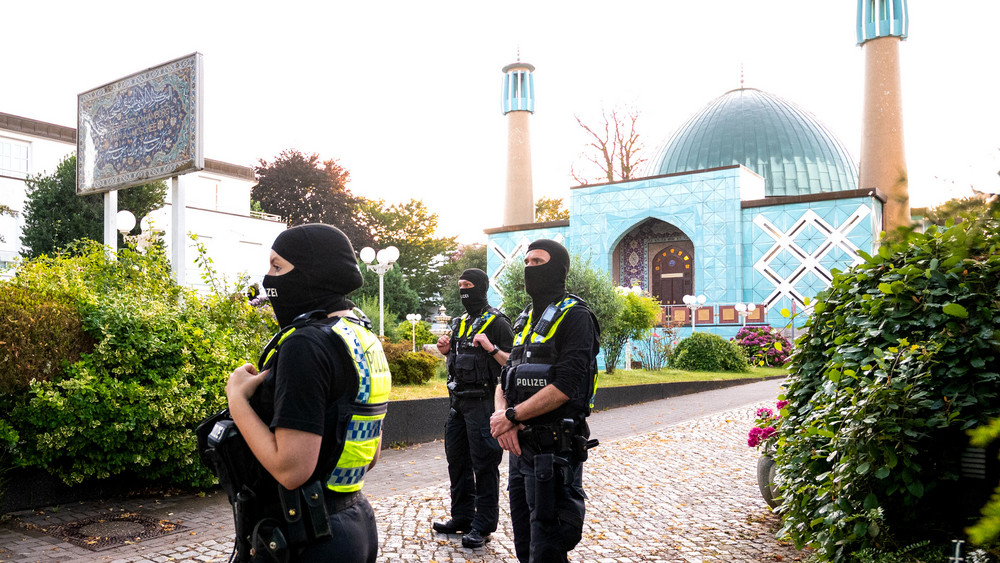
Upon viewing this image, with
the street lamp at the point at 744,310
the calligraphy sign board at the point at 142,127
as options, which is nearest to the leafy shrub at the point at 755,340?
the street lamp at the point at 744,310

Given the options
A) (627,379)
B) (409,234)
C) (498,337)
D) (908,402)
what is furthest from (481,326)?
(409,234)

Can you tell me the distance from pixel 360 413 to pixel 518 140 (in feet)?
143

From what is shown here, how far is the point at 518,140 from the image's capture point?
147 feet

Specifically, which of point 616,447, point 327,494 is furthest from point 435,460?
point 327,494

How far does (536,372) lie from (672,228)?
3692 cm

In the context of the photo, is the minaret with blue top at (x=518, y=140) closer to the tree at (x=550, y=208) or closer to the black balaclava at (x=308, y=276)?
the tree at (x=550, y=208)

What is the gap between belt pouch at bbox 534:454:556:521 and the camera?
370 centimetres

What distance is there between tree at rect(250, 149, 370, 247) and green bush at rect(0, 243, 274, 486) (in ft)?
124

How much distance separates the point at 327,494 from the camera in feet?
7.59

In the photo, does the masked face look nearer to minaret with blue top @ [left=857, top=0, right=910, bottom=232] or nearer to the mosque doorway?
the mosque doorway

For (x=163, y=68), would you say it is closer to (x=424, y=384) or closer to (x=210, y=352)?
(x=210, y=352)

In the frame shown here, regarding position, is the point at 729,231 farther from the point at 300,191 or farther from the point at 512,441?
the point at 512,441

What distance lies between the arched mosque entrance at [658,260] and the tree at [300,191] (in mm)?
17176

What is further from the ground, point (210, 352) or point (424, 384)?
point (210, 352)
